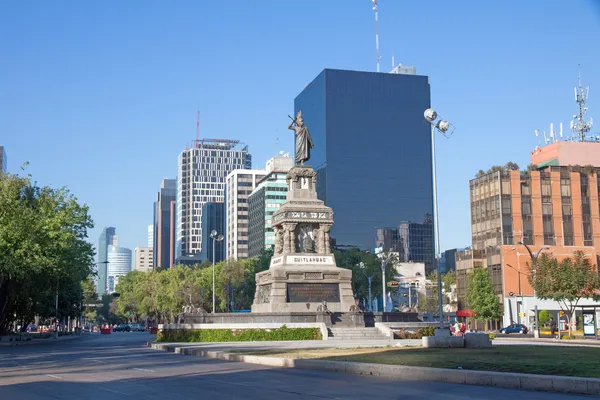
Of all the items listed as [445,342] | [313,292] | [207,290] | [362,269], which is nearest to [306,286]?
[313,292]

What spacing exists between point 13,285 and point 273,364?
4345 cm

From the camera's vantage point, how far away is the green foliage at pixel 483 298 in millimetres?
99500

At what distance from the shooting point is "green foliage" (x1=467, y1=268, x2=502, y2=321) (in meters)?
99.5

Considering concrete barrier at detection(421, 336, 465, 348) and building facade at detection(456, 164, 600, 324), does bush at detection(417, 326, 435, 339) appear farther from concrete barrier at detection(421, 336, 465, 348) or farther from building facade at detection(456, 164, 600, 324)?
building facade at detection(456, 164, 600, 324)

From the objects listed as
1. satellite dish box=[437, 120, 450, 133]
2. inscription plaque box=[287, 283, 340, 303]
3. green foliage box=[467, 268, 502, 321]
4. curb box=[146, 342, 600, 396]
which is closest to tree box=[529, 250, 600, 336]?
green foliage box=[467, 268, 502, 321]

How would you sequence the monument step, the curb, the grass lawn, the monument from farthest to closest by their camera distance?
the monument, the monument step, the grass lawn, the curb

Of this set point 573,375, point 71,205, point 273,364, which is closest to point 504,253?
point 71,205

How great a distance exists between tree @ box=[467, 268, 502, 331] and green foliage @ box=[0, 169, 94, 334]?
5425cm

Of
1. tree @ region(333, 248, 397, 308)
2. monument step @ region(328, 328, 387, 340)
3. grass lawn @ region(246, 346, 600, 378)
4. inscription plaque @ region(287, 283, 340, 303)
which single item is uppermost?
tree @ region(333, 248, 397, 308)

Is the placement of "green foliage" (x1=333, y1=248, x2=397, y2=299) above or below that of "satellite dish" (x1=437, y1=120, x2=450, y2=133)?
below

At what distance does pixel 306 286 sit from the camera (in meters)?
49.1

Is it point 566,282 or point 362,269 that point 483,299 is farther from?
point 566,282

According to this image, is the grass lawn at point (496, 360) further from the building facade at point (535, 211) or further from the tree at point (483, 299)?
the building facade at point (535, 211)

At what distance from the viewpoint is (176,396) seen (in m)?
17.0
